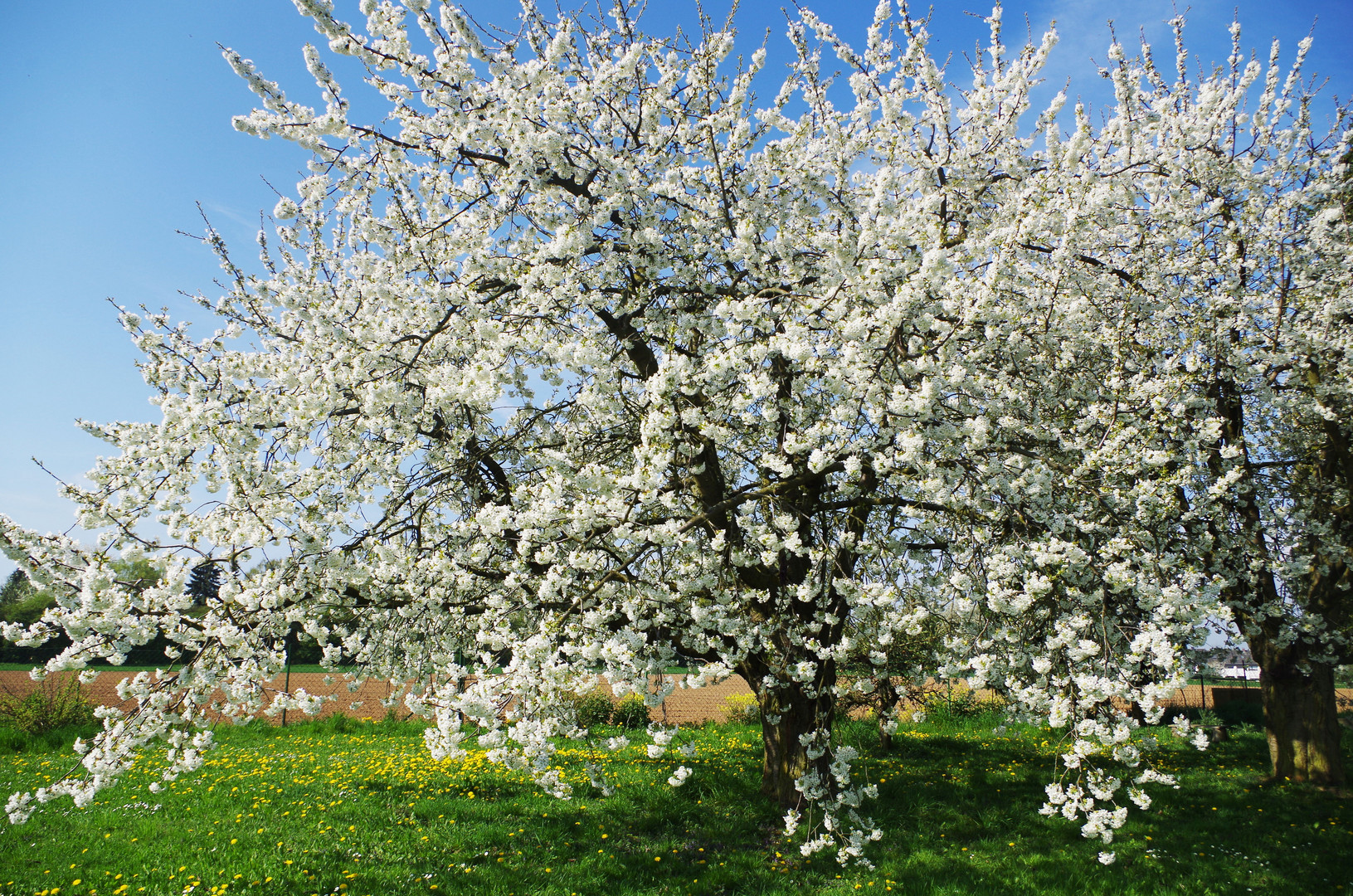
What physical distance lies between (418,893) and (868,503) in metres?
4.58

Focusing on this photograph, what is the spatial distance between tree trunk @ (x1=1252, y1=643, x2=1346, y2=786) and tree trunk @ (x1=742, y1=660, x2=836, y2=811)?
5664 mm

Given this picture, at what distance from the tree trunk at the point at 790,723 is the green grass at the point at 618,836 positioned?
1.31 ft

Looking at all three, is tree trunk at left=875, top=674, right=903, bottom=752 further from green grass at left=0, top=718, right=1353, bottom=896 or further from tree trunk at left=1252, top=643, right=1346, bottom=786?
tree trunk at left=1252, top=643, right=1346, bottom=786

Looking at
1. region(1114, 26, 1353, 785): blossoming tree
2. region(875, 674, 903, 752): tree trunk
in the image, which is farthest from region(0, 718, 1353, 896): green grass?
region(1114, 26, 1353, 785): blossoming tree

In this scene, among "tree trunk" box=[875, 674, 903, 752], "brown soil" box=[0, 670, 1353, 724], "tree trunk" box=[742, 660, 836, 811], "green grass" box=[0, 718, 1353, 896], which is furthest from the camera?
"brown soil" box=[0, 670, 1353, 724]

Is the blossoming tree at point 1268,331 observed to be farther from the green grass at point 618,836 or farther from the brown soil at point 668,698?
the brown soil at point 668,698

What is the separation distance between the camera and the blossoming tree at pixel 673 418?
4340mm

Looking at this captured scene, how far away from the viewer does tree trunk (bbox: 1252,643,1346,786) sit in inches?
313

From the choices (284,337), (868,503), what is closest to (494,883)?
(868,503)

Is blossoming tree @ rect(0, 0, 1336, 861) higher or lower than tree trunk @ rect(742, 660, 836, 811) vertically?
higher

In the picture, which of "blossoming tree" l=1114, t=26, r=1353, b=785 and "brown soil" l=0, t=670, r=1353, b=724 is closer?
"blossoming tree" l=1114, t=26, r=1353, b=785

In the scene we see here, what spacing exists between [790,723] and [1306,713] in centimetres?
646

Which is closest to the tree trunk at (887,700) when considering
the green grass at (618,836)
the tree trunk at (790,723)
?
the tree trunk at (790,723)

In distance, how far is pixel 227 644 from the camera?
13.5 feet
